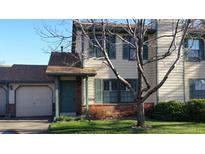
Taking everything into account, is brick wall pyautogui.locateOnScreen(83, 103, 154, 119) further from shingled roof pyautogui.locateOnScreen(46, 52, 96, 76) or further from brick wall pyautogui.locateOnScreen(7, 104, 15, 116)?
brick wall pyautogui.locateOnScreen(7, 104, 15, 116)

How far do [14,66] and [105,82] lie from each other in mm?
8474

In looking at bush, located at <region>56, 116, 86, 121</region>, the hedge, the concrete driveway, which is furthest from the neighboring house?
the concrete driveway

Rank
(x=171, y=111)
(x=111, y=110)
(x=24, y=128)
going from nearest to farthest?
(x=24, y=128), (x=171, y=111), (x=111, y=110)

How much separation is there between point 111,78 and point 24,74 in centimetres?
693

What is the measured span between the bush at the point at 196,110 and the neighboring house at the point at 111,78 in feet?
7.49

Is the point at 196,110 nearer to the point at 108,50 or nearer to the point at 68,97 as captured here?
the point at 108,50

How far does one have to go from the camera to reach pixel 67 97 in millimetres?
20328

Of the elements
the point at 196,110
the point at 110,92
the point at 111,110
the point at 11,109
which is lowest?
the point at 11,109

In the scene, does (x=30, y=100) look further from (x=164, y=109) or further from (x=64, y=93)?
(x=164, y=109)

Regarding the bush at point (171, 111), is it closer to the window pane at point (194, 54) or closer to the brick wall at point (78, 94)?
the window pane at point (194, 54)

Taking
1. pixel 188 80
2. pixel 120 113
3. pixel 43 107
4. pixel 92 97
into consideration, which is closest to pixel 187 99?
pixel 188 80

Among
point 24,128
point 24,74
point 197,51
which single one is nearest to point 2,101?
point 24,74

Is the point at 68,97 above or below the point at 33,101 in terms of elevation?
above

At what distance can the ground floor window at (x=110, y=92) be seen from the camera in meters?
20.1
